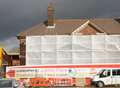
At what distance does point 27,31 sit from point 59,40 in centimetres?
2665

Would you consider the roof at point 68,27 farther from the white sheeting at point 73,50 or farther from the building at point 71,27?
the white sheeting at point 73,50

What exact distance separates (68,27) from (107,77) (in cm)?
3709

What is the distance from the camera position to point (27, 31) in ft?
291

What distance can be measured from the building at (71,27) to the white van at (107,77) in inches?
1219

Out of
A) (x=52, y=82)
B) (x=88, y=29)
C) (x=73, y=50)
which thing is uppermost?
(x=88, y=29)

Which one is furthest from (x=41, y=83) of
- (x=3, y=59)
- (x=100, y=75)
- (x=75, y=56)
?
(x=3, y=59)

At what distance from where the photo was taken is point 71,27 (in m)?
88.7

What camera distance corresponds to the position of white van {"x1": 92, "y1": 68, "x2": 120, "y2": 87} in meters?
52.3

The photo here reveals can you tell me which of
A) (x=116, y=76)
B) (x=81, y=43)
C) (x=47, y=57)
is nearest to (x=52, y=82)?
(x=116, y=76)

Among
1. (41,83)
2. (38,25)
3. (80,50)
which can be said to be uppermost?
(38,25)

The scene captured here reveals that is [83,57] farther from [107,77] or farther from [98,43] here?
[107,77]

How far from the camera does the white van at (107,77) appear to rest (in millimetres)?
52344

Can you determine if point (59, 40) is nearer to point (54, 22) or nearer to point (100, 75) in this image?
point (100, 75)

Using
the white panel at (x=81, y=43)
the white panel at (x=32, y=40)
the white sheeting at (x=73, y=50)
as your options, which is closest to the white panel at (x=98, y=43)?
the white sheeting at (x=73, y=50)
